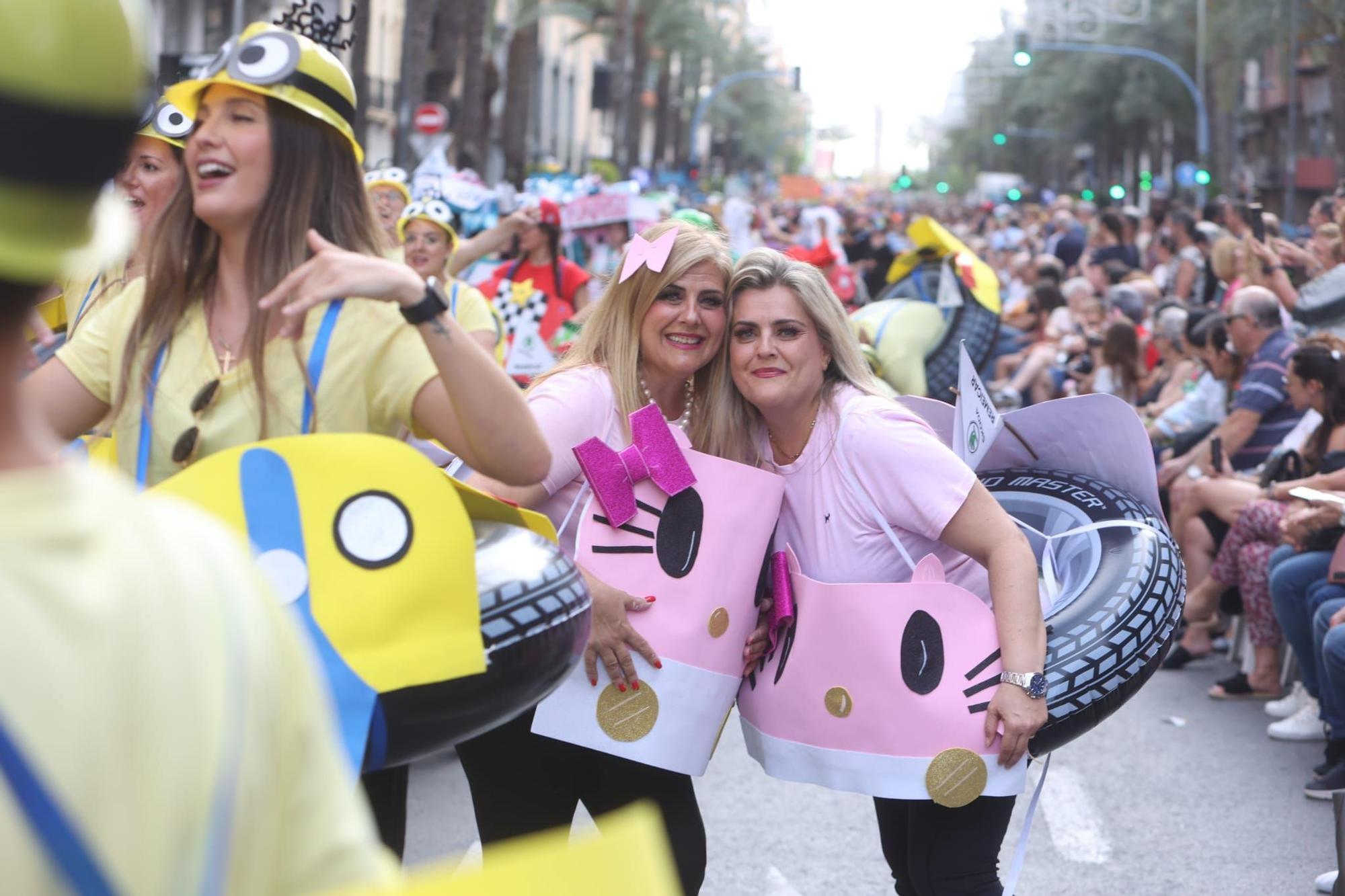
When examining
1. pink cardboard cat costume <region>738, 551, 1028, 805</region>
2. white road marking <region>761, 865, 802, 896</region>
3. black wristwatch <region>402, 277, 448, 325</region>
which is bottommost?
white road marking <region>761, 865, 802, 896</region>

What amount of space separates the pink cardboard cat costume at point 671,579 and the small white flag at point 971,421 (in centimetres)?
54

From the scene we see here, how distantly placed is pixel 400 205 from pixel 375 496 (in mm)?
7488

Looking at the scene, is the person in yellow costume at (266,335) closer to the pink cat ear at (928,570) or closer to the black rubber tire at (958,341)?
the pink cat ear at (928,570)

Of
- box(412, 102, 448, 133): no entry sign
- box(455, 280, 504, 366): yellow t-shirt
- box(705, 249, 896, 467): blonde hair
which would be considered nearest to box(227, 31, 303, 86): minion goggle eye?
box(705, 249, 896, 467): blonde hair

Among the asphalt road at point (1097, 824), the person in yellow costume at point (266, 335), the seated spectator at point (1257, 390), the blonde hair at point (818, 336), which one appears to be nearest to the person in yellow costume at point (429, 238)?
the asphalt road at point (1097, 824)

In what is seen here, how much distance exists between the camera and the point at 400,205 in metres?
9.55

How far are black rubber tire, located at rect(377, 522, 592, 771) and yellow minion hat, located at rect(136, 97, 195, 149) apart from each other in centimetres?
223

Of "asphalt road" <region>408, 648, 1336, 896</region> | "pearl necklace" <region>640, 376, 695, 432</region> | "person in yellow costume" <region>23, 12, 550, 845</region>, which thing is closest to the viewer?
"person in yellow costume" <region>23, 12, 550, 845</region>

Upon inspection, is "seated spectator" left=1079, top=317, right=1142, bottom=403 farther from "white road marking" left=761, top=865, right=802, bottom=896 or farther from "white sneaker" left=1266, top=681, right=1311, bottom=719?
"white road marking" left=761, top=865, right=802, bottom=896

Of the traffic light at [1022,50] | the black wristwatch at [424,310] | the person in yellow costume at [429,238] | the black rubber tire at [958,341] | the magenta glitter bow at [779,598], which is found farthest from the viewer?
the traffic light at [1022,50]

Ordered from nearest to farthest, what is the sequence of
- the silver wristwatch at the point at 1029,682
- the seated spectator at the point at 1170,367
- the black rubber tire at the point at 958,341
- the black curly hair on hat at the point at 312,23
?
the silver wristwatch at the point at 1029,682 < the black curly hair on hat at the point at 312,23 < the black rubber tire at the point at 958,341 < the seated spectator at the point at 1170,367

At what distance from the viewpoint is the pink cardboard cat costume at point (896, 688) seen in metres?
3.32

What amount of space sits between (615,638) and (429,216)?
521 cm

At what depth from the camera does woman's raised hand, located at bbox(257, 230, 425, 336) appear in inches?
91.4
